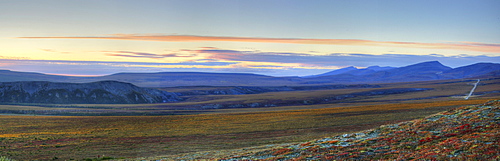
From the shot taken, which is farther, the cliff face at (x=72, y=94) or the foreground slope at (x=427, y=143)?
the cliff face at (x=72, y=94)

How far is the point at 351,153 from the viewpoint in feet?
52.3

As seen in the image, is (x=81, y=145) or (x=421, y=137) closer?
(x=421, y=137)

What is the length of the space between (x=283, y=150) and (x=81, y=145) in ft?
70.8

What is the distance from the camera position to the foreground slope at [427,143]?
1330 centimetres

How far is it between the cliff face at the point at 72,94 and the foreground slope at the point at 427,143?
11220 centimetres

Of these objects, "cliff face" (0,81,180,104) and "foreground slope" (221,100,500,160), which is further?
"cliff face" (0,81,180,104)

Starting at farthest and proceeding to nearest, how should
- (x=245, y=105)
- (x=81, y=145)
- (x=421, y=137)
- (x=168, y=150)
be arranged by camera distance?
(x=245, y=105) < (x=81, y=145) < (x=168, y=150) < (x=421, y=137)

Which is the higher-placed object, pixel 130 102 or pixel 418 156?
pixel 418 156

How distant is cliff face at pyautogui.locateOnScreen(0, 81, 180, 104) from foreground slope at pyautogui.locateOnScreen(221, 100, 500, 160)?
112 m

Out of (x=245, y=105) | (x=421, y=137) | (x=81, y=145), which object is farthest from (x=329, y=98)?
(x=421, y=137)

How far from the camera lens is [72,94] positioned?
122500 mm

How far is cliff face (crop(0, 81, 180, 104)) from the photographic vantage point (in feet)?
388

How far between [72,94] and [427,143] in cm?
12556

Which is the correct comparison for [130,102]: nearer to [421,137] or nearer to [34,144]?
[34,144]
